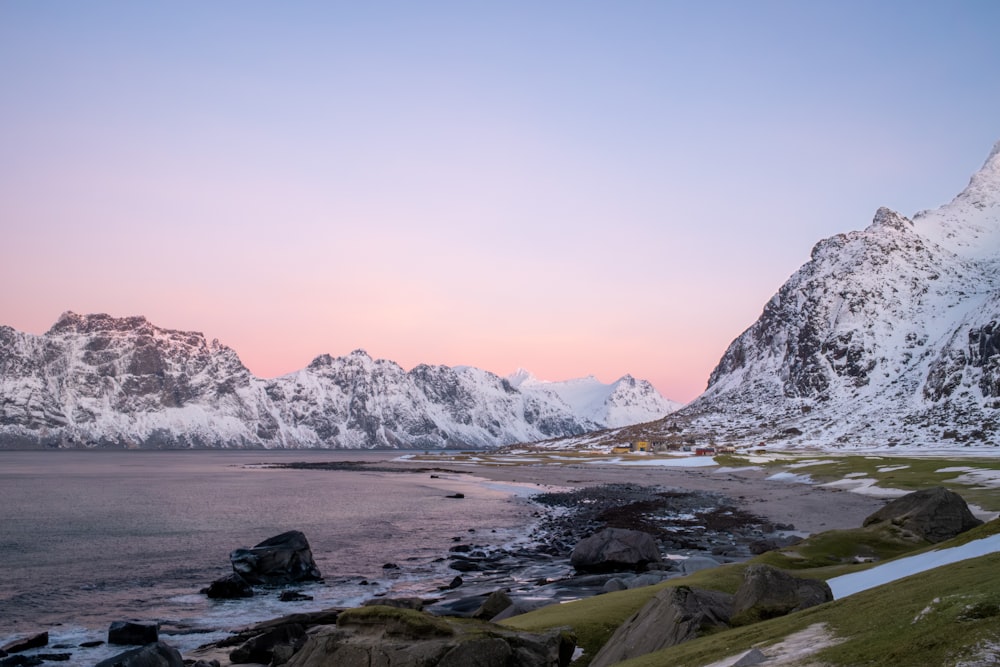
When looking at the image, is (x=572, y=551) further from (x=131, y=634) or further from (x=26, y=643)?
(x=26, y=643)

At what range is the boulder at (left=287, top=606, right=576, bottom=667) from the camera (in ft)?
46.4

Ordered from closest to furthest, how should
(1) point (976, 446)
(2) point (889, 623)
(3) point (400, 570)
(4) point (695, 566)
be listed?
(2) point (889, 623) → (4) point (695, 566) → (3) point (400, 570) → (1) point (976, 446)

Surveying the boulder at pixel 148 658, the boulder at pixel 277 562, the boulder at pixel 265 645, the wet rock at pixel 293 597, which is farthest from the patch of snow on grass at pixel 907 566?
the boulder at pixel 277 562

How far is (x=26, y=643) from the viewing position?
93.5 feet

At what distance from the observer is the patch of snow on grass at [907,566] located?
1780 cm

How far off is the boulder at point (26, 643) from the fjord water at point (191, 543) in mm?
1061

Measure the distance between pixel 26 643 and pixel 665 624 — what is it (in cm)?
2624

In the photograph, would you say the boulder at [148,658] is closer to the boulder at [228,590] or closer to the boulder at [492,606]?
the boulder at [492,606]

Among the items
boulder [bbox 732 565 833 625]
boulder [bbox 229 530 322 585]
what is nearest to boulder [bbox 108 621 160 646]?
boulder [bbox 229 530 322 585]

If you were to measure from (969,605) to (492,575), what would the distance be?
115 feet

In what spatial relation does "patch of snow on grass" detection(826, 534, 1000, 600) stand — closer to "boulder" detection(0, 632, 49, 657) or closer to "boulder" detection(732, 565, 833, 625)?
"boulder" detection(732, 565, 833, 625)

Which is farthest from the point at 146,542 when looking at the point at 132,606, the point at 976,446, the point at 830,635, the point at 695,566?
the point at 976,446

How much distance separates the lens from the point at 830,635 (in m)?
11.6

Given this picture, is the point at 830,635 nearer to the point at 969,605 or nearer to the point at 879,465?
the point at 969,605
